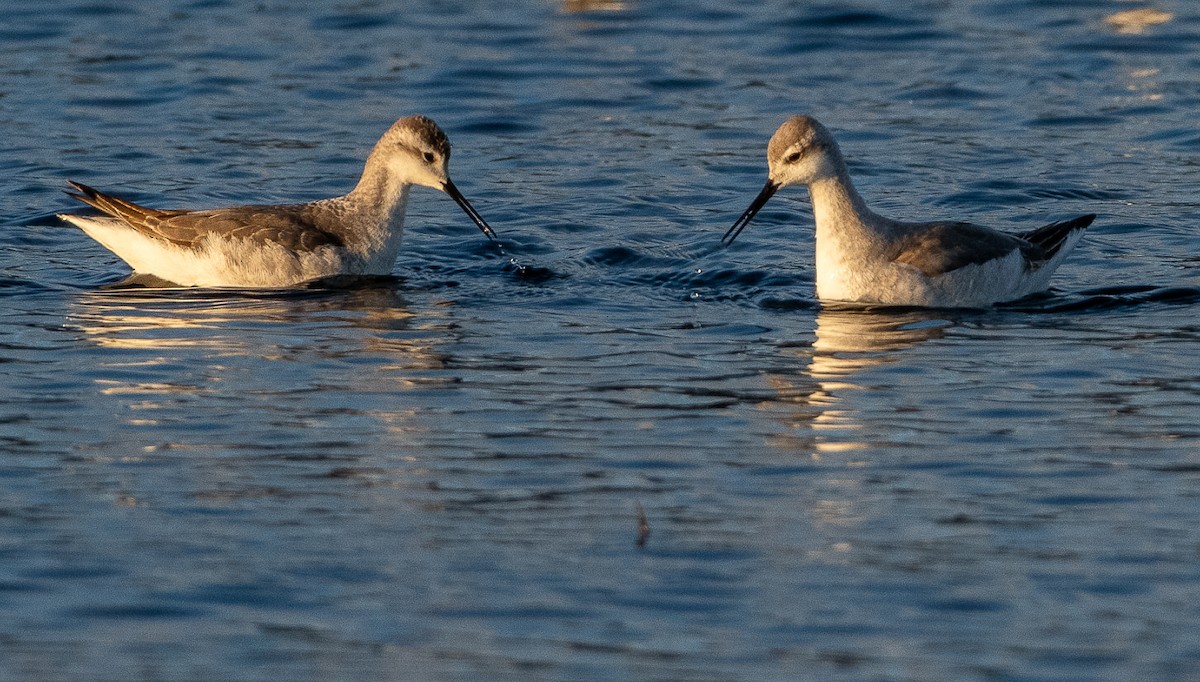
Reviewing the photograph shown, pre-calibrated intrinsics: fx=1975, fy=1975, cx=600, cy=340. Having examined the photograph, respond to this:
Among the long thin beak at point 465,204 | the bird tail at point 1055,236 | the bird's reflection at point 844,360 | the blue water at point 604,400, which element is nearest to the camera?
the blue water at point 604,400

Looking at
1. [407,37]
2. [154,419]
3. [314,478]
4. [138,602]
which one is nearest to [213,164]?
[407,37]

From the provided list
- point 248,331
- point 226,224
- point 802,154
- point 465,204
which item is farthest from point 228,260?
point 802,154

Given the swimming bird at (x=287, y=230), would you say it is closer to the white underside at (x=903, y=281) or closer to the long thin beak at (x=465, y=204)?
the long thin beak at (x=465, y=204)

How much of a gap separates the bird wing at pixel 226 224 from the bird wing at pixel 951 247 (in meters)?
4.30

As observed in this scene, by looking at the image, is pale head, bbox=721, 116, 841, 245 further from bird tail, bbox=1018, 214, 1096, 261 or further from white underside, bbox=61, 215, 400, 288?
white underside, bbox=61, 215, 400, 288

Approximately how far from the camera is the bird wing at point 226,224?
14.6m

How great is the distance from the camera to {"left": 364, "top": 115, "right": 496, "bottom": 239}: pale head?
50.2 ft

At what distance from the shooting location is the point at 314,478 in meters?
9.48

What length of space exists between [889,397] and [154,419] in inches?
159

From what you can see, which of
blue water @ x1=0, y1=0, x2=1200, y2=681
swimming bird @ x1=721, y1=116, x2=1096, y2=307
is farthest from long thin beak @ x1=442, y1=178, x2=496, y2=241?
swimming bird @ x1=721, y1=116, x2=1096, y2=307

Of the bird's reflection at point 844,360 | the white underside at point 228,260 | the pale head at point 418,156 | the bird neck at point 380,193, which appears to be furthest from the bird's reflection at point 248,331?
the bird's reflection at point 844,360

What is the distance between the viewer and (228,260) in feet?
47.4

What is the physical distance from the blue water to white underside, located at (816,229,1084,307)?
0.15m

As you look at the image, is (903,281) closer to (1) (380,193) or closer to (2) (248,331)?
(1) (380,193)
